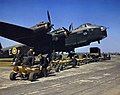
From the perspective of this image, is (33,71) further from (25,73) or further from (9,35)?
(9,35)

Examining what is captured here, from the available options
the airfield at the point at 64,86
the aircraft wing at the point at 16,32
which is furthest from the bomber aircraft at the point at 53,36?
the airfield at the point at 64,86

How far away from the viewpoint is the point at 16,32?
3020 cm

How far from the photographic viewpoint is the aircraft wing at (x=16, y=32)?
28.8 metres

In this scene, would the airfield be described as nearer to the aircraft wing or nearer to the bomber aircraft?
the aircraft wing

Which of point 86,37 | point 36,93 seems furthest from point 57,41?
point 36,93

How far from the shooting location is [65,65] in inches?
966

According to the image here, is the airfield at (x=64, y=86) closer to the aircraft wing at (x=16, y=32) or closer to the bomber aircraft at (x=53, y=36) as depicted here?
the aircraft wing at (x=16, y=32)

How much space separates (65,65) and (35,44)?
9115 millimetres

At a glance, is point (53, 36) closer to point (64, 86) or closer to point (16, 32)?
point (16, 32)

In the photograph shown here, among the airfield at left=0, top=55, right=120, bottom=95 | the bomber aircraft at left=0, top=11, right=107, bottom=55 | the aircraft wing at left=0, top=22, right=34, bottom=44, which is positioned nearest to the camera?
the airfield at left=0, top=55, right=120, bottom=95

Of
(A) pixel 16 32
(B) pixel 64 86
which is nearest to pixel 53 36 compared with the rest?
(A) pixel 16 32

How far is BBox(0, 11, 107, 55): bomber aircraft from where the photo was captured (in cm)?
2980

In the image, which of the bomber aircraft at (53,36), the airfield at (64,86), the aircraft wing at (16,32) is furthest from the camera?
the bomber aircraft at (53,36)

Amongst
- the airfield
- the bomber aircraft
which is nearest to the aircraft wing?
the bomber aircraft
